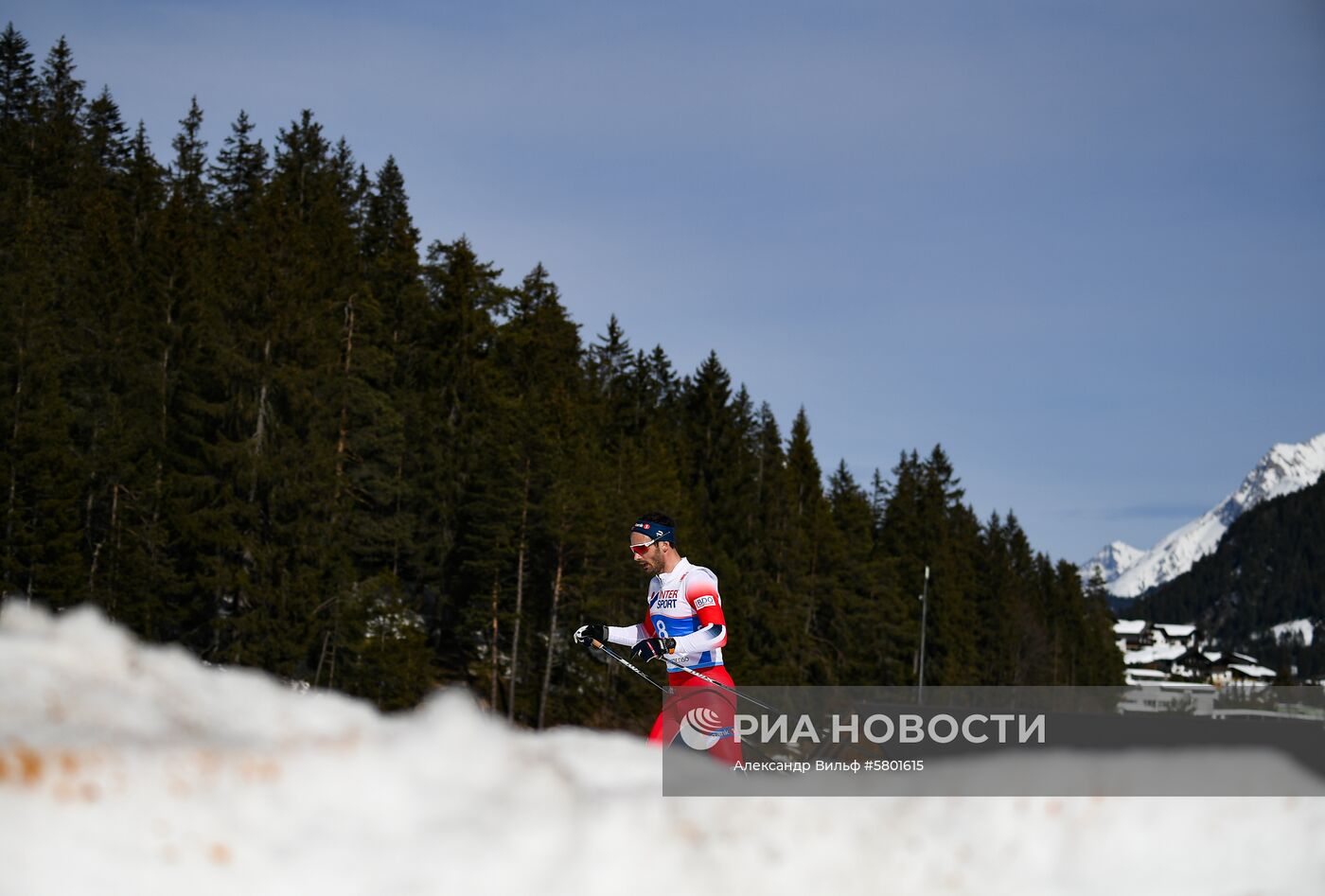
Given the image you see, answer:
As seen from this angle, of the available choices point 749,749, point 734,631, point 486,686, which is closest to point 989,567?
point 734,631

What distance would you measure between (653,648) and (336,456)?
4297 centimetres

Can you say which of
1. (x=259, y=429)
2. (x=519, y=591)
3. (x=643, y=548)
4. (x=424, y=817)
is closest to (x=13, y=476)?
(x=259, y=429)

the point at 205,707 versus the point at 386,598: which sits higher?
the point at 386,598

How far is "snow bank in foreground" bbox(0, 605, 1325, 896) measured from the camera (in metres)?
0.95

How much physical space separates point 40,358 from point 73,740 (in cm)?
4342

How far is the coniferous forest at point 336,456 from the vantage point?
136 ft

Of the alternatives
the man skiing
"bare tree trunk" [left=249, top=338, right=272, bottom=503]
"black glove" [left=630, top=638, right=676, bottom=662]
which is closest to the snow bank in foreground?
the man skiing

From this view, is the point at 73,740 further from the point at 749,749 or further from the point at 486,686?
the point at 486,686

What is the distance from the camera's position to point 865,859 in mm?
1150

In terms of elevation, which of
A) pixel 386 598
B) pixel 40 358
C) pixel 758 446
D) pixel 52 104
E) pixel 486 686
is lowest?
pixel 486 686

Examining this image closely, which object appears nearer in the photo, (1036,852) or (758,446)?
(1036,852)

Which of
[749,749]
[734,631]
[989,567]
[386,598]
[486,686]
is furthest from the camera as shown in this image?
[989,567]

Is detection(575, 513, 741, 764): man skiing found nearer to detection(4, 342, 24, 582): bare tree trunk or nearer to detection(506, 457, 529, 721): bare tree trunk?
detection(4, 342, 24, 582): bare tree trunk

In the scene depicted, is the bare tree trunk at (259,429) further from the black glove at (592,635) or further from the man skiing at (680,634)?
the man skiing at (680,634)
